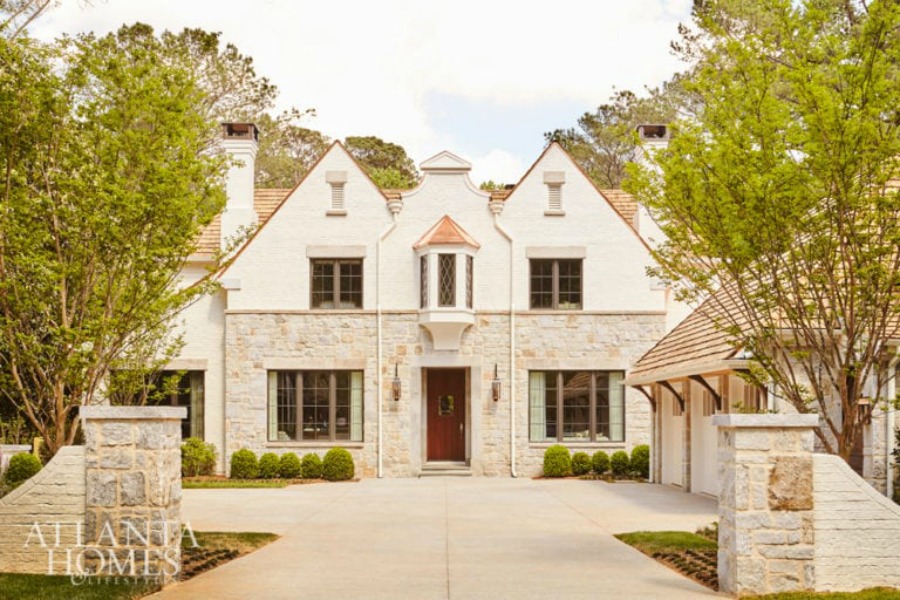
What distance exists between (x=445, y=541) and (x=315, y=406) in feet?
45.1

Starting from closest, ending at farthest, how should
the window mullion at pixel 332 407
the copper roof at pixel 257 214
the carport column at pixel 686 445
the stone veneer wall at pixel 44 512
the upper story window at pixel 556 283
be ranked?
1. the stone veneer wall at pixel 44 512
2. the carport column at pixel 686 445
3. the window mullion at pixel 332 407
4. the upper story window at pixel 556 283
5. the copper roof at pixel 257 214

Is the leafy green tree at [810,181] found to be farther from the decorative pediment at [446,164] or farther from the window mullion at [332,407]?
the window mullion at [332,407]

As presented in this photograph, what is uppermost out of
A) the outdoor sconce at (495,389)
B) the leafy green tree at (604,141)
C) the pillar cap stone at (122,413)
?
the leafy green tree at (604,141)

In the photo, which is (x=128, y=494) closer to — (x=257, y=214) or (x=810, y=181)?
(x=810, y=181)

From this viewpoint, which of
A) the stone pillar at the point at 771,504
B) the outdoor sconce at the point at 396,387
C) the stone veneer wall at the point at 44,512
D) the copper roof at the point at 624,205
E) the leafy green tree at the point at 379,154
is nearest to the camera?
the stone pillar at the point at 771,504

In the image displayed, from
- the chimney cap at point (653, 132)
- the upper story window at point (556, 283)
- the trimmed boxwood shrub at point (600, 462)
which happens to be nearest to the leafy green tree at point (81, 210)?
the trimmed boxwood shrub at point (600, 462)

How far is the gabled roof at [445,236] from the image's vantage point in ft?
85.1

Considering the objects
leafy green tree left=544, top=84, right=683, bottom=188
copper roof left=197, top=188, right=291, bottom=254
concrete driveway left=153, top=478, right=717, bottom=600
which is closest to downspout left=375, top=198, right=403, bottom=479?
copper roof left=197, top=188, right=291, bottom=254

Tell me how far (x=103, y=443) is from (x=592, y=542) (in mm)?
5935

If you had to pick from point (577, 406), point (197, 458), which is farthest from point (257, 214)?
point (577, 406)

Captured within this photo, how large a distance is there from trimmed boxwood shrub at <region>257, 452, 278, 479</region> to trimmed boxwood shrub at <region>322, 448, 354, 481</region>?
1.10 meters

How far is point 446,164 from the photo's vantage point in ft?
88.5

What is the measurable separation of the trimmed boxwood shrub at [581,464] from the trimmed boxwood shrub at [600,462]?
0.16 m

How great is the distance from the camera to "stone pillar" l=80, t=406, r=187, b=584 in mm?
9570
